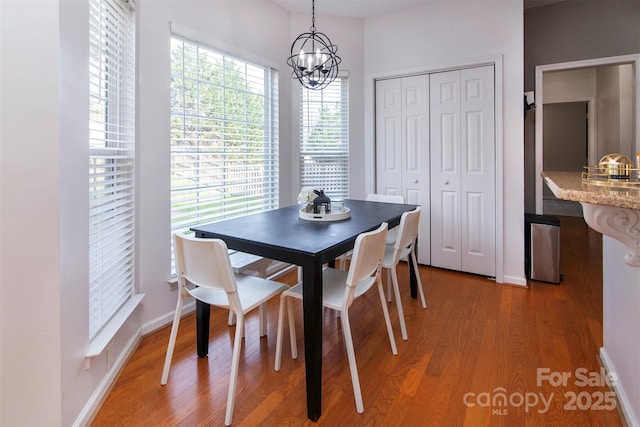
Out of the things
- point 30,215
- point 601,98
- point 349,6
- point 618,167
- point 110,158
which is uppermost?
point 349,6

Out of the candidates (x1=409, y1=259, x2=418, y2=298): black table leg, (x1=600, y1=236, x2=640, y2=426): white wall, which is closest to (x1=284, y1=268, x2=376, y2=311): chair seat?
(x1=409, y1=259, x2=418, y2=298): black table leg

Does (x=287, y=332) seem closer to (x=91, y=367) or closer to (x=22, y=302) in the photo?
(x=91, y=367)

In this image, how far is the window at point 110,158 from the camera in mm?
1726

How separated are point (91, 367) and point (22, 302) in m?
0.54

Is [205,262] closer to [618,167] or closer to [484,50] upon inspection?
[618,167]

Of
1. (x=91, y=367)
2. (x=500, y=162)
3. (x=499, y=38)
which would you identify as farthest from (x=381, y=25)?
(x=91, y=367)

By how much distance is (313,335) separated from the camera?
156cm

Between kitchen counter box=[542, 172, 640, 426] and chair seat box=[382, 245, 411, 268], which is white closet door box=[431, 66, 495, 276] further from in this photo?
kitchen counter box=[542, 172, 640, 426]

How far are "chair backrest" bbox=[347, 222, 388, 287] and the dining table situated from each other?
0.13 m

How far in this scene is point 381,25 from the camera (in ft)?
12.6

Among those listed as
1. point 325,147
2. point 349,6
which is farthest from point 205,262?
point 349,6

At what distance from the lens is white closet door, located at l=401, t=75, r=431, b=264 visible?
369 centimetres

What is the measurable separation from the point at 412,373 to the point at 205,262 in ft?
4.25

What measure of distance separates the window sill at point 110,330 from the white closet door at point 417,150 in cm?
287
